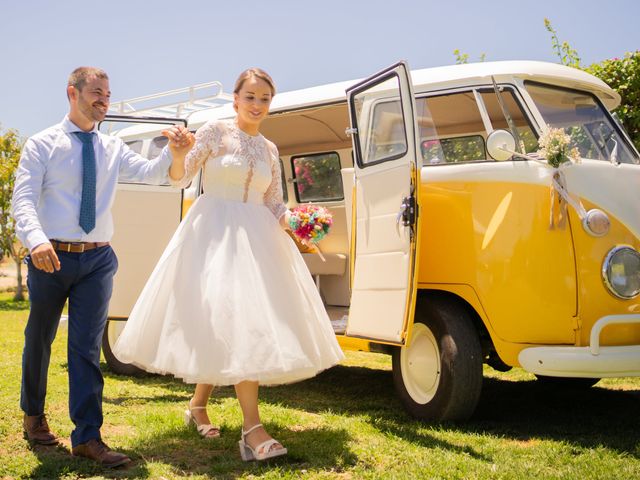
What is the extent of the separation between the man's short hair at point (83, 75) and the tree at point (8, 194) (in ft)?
58.2

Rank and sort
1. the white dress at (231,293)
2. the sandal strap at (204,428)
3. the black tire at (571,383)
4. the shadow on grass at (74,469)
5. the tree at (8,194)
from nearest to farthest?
1. the shadow on grass at (74,469)
2. the white dress at (231,293)
3. the sandal strap at (204,428)
4. the black tire at (571,383)
5. the tree at (8,194)

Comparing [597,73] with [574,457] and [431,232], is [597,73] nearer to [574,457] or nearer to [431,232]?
[431,232]

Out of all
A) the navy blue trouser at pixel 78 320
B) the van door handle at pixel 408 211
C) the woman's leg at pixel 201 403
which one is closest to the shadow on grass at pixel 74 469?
the navy blue trouser at pixel 78 320

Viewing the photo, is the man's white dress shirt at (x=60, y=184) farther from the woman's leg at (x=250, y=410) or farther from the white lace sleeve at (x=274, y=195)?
the woman's leg at (x=250, y=410)

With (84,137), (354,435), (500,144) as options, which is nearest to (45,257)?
(84,137)

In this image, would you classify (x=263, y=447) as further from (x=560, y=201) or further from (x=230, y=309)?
(x=560, y=201)

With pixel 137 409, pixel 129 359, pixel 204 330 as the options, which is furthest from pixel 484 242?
pixel 137 409

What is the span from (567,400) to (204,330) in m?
3.49

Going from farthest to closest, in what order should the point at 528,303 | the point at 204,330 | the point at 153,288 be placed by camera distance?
1. the point at 528,303
2. the point at 153,288
3. the point at 204,330

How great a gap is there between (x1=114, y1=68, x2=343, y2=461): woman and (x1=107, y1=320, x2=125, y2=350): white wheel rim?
3243 millimetres

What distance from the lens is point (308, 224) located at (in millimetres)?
4543

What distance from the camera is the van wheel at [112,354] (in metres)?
7.43

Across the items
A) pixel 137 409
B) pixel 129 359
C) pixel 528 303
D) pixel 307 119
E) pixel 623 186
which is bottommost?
pixel 137 409

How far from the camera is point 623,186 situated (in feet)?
16.5
